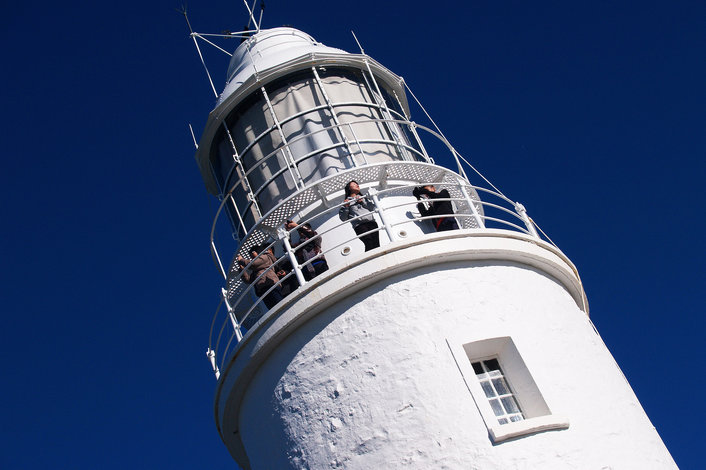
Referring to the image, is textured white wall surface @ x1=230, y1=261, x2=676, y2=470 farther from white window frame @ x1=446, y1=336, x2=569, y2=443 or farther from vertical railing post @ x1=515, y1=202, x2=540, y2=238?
vertical railing post @ x1=515, y1=202, x2=540, y2=238

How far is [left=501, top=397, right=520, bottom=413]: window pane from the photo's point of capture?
640 cm

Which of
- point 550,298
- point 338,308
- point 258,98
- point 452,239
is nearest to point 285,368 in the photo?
point 338,308

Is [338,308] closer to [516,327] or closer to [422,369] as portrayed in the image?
[422,369]

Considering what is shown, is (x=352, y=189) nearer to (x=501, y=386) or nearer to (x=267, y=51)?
(x=501, y=386)

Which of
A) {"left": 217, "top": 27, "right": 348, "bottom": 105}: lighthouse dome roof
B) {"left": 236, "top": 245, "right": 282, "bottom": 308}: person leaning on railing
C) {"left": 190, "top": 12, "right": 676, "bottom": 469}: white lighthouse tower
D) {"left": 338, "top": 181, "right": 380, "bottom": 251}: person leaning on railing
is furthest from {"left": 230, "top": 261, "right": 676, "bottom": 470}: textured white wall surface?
{"left": 217, "top": 27, "right": 348, "bottom": 105}: lighthouse dome roof

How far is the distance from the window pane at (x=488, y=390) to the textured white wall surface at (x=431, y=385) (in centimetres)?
44

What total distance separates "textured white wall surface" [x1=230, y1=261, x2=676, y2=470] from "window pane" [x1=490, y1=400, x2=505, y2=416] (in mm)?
433

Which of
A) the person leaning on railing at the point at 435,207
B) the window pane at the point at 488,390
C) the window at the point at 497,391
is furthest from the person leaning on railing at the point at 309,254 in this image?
the window pane at the point at 488,390

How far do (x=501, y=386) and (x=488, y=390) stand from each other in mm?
148

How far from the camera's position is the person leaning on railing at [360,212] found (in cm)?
768

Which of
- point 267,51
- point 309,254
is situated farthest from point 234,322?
point 267,51

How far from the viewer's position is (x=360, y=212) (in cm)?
777

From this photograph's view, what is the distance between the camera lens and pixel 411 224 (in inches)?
333

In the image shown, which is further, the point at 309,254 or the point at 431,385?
the point at 309,254
